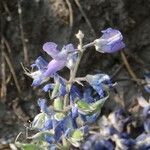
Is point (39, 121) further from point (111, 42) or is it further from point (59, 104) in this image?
point (111, 42)

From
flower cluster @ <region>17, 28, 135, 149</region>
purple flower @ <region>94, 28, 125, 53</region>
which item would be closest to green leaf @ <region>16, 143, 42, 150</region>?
flower cluster @ <region>17, 28, 135, 149</region>

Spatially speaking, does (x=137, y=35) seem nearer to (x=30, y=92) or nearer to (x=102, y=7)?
(x=102, y=7)

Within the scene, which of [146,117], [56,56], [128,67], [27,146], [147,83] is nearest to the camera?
[56,56]

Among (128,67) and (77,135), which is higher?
(77,135)

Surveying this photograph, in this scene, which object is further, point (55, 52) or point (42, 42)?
point (42, 42)

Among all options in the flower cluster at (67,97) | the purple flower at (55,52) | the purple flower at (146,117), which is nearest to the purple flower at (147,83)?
the purple flower at (146,117)

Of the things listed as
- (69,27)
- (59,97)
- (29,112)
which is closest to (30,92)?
(29,112)

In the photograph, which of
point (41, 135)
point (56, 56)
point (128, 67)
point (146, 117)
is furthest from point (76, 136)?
point (128, 67)
